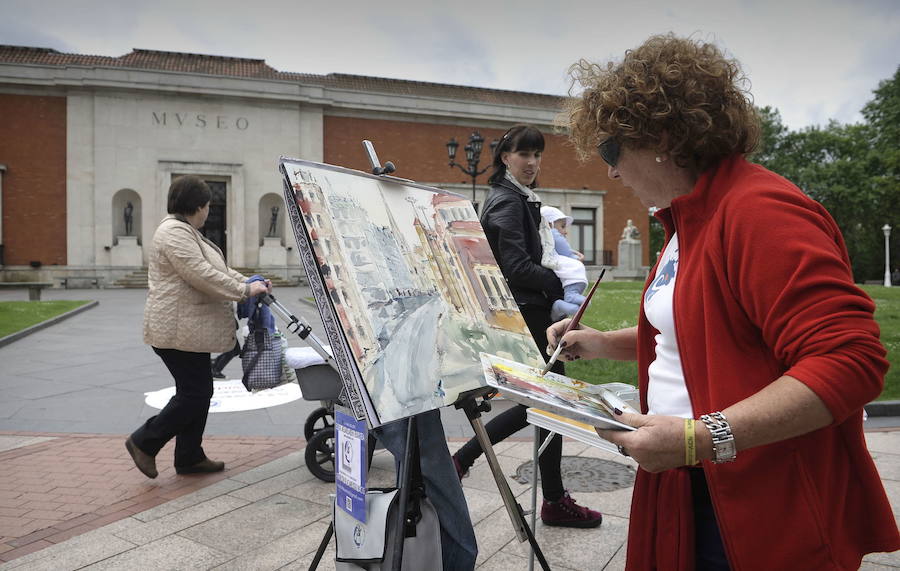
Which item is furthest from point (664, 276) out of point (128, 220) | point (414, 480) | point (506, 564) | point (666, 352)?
point (128, 220)

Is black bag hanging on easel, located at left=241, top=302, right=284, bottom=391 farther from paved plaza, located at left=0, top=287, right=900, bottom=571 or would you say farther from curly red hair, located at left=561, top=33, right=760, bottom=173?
curly red hair, located at left=561, top=33, right=760, bottom=173

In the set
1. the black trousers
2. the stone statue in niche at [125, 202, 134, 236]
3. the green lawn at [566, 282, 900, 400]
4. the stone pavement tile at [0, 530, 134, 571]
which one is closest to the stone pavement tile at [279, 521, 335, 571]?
the black trousers

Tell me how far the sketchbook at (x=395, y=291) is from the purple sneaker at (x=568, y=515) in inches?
51.2

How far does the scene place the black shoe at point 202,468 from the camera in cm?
466

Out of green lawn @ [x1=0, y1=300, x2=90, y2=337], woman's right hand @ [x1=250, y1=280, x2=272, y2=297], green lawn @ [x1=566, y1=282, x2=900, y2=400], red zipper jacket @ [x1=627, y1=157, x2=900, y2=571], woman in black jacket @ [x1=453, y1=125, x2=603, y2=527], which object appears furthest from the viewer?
green lawn @ [x1=0, y1=300, x2=90, y2=337]

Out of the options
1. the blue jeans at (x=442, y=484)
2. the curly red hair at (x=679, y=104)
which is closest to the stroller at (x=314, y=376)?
the blue jeans at (x=442, y=484)

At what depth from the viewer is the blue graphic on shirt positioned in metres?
1.63

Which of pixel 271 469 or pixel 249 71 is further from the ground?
pixel 249 71

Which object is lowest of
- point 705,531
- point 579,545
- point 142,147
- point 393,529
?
point 579,545

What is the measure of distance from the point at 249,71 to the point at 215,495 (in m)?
32.3

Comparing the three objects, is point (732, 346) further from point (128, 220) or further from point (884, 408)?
point (128, 220)

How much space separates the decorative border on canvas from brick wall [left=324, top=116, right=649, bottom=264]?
2831 centimetres

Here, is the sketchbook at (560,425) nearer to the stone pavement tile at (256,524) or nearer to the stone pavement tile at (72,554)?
the stone pavement tile at (256,524)

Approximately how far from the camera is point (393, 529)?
7.22 feet
